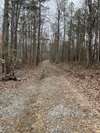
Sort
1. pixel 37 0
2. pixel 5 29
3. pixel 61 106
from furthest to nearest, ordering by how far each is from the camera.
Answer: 1. pixel 37 0
2. pixel 5 29
3. pixel 61 106

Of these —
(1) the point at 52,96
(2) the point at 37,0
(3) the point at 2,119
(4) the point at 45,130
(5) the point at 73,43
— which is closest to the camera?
(4) the point at 45,130

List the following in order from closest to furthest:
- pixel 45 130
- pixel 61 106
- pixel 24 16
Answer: pixel 45 130, pixel 61 106, pixel 24 16

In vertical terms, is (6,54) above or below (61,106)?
above

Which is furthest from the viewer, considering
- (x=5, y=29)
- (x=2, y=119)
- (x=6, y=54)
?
(x=5, y=29)

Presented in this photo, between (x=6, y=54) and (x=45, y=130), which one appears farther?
(x=6, y=54)

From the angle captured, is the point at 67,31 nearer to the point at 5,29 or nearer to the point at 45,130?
the point at 5,29

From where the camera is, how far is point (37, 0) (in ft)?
105

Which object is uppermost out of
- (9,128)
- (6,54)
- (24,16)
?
(24,16)

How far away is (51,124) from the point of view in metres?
7.65

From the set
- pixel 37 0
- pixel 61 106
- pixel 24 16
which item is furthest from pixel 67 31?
pixel 61 106

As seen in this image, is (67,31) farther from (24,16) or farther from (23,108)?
(23,108)

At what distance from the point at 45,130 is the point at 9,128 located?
1257 mm

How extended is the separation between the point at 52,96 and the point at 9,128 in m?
4.30

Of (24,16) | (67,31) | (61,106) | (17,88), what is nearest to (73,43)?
(67,31)
